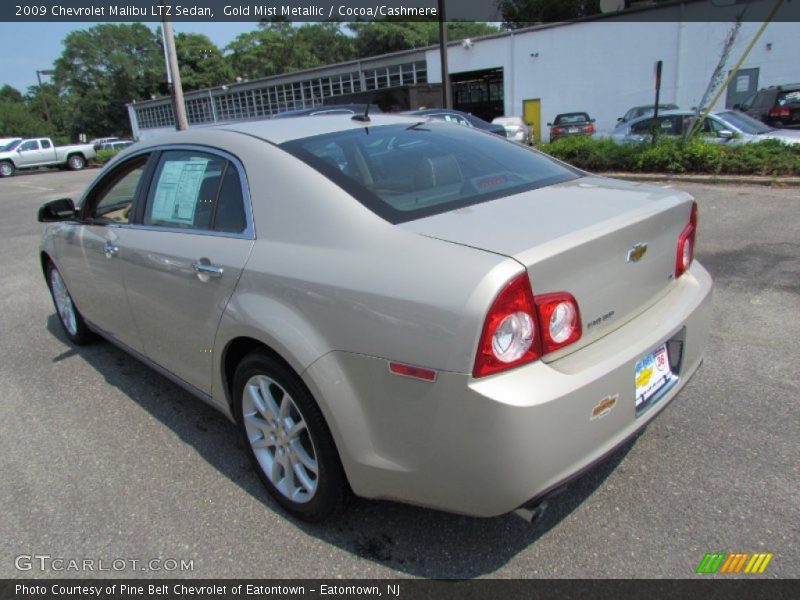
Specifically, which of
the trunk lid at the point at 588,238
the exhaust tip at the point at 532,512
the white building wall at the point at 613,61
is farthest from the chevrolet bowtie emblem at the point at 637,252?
the white building wall at the point at 613,61

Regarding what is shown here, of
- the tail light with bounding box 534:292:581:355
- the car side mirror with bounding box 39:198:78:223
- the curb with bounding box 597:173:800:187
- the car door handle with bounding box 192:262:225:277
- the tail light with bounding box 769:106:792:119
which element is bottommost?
the curb with bounding box 597:173:800:187

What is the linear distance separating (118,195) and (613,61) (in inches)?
1072

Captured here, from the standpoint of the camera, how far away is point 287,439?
246 centimetres

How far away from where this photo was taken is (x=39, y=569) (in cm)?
237

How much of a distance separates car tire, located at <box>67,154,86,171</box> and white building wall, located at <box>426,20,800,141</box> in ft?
66.4

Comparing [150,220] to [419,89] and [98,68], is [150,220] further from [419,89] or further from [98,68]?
[98,68]

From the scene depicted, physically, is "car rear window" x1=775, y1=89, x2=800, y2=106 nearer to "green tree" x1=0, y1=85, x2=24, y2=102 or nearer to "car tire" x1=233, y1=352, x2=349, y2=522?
"car tire" x1=233, y1=352, x2=349, y2=522

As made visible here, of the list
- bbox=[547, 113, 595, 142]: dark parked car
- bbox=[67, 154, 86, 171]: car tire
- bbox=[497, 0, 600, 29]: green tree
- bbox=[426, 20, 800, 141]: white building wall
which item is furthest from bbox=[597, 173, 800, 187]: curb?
bbox=[497, 0, 600, 29]: green tree

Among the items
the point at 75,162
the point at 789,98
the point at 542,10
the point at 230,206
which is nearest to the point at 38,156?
the point at 75,162

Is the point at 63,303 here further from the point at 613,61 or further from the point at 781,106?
the point at 613,61

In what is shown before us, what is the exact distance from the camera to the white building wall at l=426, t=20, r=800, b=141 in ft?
74.5

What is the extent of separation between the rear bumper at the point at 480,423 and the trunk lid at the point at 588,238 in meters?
0.15

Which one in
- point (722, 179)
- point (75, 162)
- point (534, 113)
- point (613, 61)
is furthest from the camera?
point (75, 162)

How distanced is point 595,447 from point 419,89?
2455 cm
